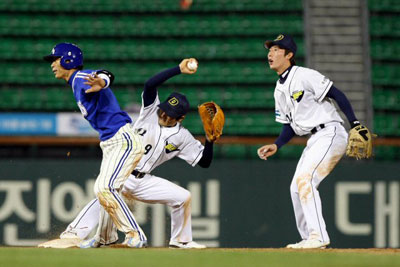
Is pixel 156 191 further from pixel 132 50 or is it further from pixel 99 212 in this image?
pixel 132 50

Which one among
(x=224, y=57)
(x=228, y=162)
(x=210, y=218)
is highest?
(x=224, y=57)

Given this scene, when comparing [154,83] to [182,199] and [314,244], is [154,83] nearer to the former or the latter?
[182,199]

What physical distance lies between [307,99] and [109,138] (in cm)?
158

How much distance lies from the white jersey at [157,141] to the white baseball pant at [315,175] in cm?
99

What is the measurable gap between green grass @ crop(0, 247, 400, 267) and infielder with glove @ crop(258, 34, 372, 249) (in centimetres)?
63

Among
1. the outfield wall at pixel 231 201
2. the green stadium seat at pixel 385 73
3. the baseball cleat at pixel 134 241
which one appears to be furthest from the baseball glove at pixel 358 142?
the green stadium seat at pixel 385 73

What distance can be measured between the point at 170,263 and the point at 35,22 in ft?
26.4

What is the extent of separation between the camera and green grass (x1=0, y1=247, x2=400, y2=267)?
16.4 feet

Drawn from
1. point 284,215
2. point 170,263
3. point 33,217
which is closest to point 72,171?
point 33,217

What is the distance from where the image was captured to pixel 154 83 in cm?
666

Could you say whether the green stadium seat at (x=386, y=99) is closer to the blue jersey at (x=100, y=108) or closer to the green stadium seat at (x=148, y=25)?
the green stadium seat at (x=148, y=25)

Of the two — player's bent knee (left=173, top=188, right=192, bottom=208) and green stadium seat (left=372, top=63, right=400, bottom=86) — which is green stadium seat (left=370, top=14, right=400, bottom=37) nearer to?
green stadium seat (left=372, top=63, right=400, bottom=86)

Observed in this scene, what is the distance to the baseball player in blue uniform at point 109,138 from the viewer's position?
635 cm

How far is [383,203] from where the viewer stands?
984cm
